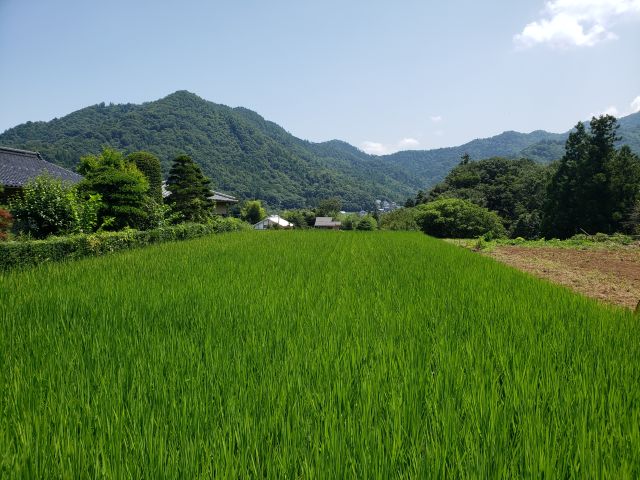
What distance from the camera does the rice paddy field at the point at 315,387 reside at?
1.38 meters

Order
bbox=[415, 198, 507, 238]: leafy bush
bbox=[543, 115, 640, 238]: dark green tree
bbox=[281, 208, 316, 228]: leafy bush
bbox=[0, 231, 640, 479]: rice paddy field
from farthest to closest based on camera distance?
bbox=[281, 208, 316, 228]: leafy bush, bbox=[543, 115, 640, 238]: dark green tree, bbox=[415, 198, 507, 238]: leafy bush, bbox=[0, 231, 640, 479]: rice paddy field

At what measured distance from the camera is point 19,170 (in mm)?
19188

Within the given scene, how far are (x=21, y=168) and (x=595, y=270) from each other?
81.2 feet

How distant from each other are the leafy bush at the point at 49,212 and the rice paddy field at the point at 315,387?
8296 mm

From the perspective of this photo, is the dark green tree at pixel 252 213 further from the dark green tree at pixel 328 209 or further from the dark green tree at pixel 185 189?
the dark green tree at pixel 185 189

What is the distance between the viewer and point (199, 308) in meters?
3.92

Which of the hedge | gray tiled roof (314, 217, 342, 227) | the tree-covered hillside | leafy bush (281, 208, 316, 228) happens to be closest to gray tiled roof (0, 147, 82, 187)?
the hedge

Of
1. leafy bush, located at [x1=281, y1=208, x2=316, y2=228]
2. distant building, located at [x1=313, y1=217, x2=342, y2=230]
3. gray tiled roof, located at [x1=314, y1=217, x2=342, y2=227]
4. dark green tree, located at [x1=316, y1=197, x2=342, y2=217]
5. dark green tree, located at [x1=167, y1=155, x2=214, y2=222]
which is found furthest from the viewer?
dark green tree, located at [x1=316, y1=197, x2=342, y2=217]

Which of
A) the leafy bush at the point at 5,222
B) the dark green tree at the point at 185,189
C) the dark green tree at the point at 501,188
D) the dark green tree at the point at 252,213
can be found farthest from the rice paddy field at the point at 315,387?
the dark green tree at the point at 252,213

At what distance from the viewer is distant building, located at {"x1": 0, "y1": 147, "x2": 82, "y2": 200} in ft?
55.6

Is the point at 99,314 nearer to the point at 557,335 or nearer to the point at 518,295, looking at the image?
the point at 557,335

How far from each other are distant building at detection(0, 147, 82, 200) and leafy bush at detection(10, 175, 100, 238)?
563 cm

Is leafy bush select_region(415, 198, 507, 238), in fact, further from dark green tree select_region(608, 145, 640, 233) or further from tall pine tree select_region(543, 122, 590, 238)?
dark green tree select_region(608, 145, 640, 233)

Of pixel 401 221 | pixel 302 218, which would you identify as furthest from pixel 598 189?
pixel 302 218
